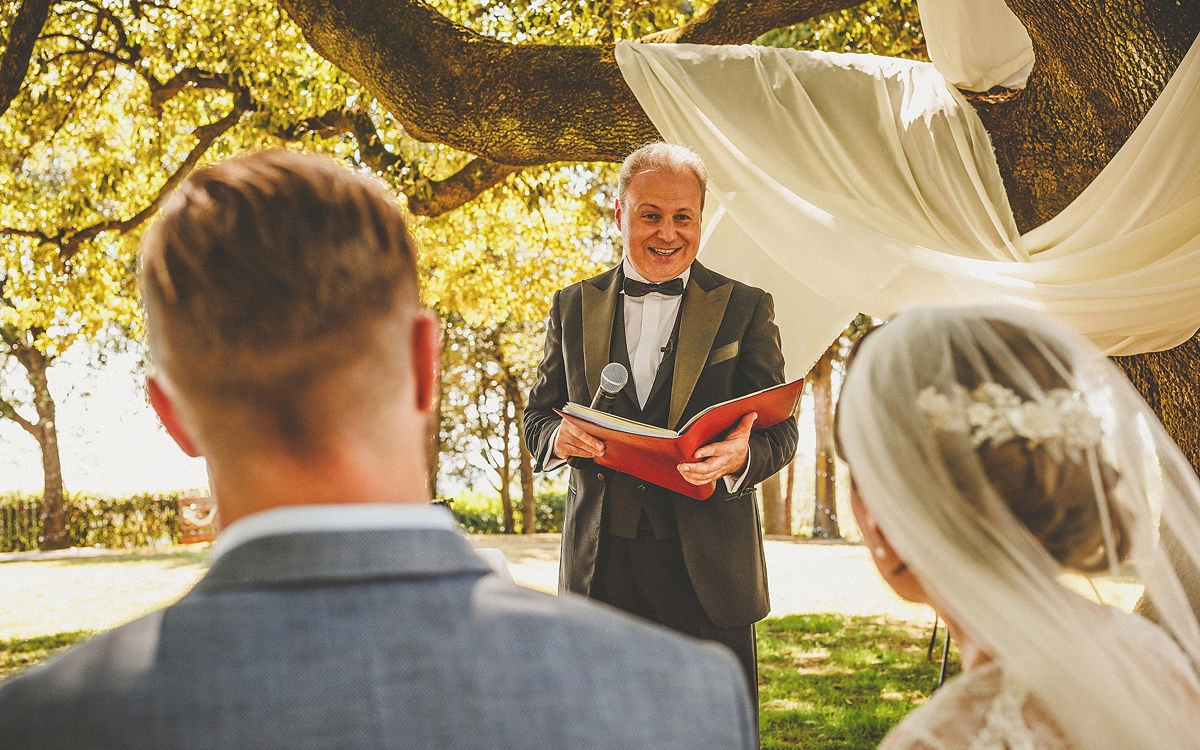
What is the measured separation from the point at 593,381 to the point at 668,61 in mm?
1964

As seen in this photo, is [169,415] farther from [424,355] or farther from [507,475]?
[507,475]

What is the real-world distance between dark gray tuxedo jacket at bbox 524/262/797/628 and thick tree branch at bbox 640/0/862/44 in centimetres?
288

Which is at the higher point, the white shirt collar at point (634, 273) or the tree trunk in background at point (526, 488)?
the white shirt collar at point (634, 273)

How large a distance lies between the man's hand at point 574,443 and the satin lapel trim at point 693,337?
269 millimetres

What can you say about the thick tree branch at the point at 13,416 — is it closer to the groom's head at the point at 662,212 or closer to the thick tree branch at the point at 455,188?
the thick tree branch at the point at 455,188

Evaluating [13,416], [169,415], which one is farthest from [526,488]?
[169,415]

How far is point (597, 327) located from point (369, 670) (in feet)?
8.19

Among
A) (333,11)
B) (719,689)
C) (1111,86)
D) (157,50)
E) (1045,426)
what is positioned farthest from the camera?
(157,50)

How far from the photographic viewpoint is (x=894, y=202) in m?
4.36

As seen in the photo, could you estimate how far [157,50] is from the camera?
8.69 meters

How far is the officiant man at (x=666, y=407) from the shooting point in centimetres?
309

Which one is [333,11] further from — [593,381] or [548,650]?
[548,650]

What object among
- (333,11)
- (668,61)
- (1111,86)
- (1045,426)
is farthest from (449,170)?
(1045,426)

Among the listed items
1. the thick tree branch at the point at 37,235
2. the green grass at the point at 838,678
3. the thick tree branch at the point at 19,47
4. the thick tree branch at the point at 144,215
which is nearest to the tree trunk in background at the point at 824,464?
the green grass at the point at 838,678
